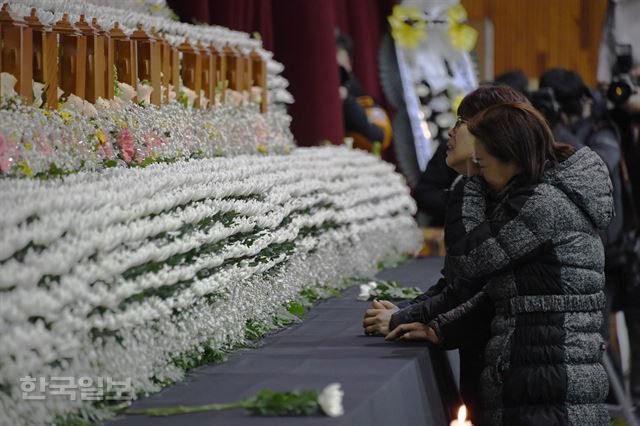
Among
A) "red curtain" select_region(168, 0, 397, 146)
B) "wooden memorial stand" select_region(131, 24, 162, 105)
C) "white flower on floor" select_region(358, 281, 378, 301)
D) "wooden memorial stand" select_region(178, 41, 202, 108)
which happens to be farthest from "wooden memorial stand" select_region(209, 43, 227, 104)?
"red curtain" select_region(168, 0, 397, 146)

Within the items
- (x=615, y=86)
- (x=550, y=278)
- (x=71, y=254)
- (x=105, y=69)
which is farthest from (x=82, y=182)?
(x=615, y=86)

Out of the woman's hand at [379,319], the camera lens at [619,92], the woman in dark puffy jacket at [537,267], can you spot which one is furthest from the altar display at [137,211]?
the camera lens at [619,92]

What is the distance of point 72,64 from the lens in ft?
9.10

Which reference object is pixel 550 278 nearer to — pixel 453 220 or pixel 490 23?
pixel 453 220

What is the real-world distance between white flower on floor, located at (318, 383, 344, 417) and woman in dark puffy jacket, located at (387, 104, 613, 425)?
22.2 inches

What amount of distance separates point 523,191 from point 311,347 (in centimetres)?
68

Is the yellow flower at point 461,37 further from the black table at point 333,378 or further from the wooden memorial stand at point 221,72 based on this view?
the black table at point 333,378

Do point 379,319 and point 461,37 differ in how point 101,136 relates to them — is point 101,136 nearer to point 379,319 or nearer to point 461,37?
point 379,319

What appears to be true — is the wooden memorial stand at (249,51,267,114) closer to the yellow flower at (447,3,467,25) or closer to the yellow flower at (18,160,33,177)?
the yellow flower at (18,160,33,177)

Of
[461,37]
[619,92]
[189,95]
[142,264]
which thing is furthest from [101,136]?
[461,37]

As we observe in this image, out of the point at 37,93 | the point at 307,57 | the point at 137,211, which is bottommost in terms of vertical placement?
the point at 137,211

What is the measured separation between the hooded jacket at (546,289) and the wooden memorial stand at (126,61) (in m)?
1.09

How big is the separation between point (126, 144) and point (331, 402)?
109cm

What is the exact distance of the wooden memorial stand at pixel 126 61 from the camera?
10.0 feet
